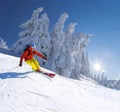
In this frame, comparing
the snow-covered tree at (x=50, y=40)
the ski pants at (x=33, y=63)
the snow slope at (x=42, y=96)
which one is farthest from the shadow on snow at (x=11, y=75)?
the snow-covered tree at (x=50, y=40)

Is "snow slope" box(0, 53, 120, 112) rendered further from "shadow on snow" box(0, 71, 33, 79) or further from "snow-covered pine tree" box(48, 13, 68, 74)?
"snow-covered pine tree" box(48, 13, 68, 74)

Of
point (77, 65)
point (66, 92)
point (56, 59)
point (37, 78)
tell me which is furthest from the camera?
point (77, 65)

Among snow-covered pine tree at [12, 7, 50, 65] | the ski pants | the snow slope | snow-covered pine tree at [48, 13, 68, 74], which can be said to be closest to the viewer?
the snow slope

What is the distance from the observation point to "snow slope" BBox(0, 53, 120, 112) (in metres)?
8.68

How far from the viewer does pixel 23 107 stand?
27.3 ft

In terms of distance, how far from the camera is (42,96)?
983 centimetres

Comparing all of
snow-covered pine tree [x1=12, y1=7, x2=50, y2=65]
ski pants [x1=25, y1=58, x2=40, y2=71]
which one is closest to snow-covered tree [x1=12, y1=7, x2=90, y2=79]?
snow-covered pine tree [x1=12, y1=7, x2=50, y2=65]

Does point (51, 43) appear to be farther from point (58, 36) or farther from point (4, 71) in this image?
point (4, 71)

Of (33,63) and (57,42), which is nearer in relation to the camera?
(33,63)

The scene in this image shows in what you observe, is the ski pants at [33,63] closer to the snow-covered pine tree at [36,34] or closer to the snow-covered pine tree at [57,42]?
the snow-covered pine tree at [36,34]

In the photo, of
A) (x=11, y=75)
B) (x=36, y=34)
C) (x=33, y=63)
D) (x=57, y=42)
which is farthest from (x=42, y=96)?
(x=57, y=42)

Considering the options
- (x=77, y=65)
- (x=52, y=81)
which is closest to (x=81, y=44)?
(x=77, y=65)

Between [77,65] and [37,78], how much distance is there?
182ft

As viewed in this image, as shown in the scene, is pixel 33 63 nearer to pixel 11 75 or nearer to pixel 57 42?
pixel 11 75
